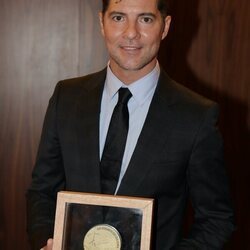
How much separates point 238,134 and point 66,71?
0.86 meters

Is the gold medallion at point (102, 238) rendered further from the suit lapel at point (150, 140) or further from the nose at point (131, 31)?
the nose at point (131, 31)

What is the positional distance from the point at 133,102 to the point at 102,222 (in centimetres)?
37

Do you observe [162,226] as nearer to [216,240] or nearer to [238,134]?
[216,240]

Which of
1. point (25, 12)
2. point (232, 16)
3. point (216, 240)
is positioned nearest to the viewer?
point (216, 240)

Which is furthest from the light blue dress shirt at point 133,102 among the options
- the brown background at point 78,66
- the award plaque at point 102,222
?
the brown background at point 78,66

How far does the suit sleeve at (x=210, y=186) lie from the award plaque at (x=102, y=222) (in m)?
0.25

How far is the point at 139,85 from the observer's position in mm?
1272

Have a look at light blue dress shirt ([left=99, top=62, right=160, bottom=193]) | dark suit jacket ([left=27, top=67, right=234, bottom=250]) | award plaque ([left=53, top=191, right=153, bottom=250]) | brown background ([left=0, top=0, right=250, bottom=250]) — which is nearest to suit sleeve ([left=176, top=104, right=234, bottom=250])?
dark suit jacket ([left=27, top=67, right=234, bottom=250])

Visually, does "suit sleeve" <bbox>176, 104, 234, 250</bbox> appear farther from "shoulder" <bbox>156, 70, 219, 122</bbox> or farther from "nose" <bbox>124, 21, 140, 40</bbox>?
"nose" <bbox>124, 21, 140, 40</bbox>

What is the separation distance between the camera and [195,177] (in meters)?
1.23

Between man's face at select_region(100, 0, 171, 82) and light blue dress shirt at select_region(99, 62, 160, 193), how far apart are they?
0.05 meters

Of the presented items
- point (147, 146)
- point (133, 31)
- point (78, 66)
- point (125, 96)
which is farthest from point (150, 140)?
point (78, 66)

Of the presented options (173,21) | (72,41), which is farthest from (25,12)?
(173,21)

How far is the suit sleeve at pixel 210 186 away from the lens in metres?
1.22
